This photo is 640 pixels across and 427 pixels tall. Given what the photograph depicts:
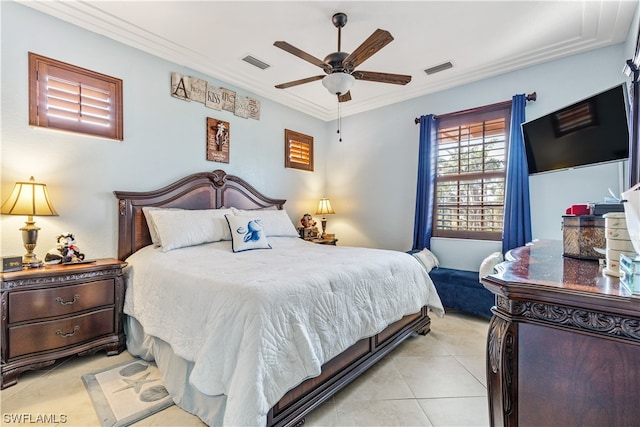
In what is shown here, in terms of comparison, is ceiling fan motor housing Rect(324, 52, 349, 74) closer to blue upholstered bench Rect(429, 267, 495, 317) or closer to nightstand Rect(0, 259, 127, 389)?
nightstand Rect(0, 259, 127, 389)

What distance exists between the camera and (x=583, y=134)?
1.86 metres

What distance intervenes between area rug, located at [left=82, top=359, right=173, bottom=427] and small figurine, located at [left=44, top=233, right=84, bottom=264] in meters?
0.91

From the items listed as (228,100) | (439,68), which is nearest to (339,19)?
(439,68)

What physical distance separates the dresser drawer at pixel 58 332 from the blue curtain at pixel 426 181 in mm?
3483

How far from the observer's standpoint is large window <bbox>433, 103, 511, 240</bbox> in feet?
11.5

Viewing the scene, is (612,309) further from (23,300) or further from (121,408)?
(23,300)

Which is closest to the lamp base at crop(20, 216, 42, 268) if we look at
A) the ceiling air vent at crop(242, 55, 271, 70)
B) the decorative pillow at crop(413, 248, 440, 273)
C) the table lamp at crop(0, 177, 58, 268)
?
the table lamp at crop(0, 177, 58, 268)

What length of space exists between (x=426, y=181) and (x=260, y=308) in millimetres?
3178

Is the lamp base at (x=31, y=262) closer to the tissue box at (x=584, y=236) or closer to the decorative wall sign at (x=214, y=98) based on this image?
the decorative wall sign at (x=214, y=98)

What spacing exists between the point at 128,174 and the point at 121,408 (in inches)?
81.0

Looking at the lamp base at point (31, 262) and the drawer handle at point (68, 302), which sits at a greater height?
the lamp base at point (31, 262)

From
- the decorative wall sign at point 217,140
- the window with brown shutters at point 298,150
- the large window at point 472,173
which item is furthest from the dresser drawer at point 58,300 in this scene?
the large window at point 472,173

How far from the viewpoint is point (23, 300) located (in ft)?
6.54

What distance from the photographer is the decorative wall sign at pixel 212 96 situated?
3246mm
